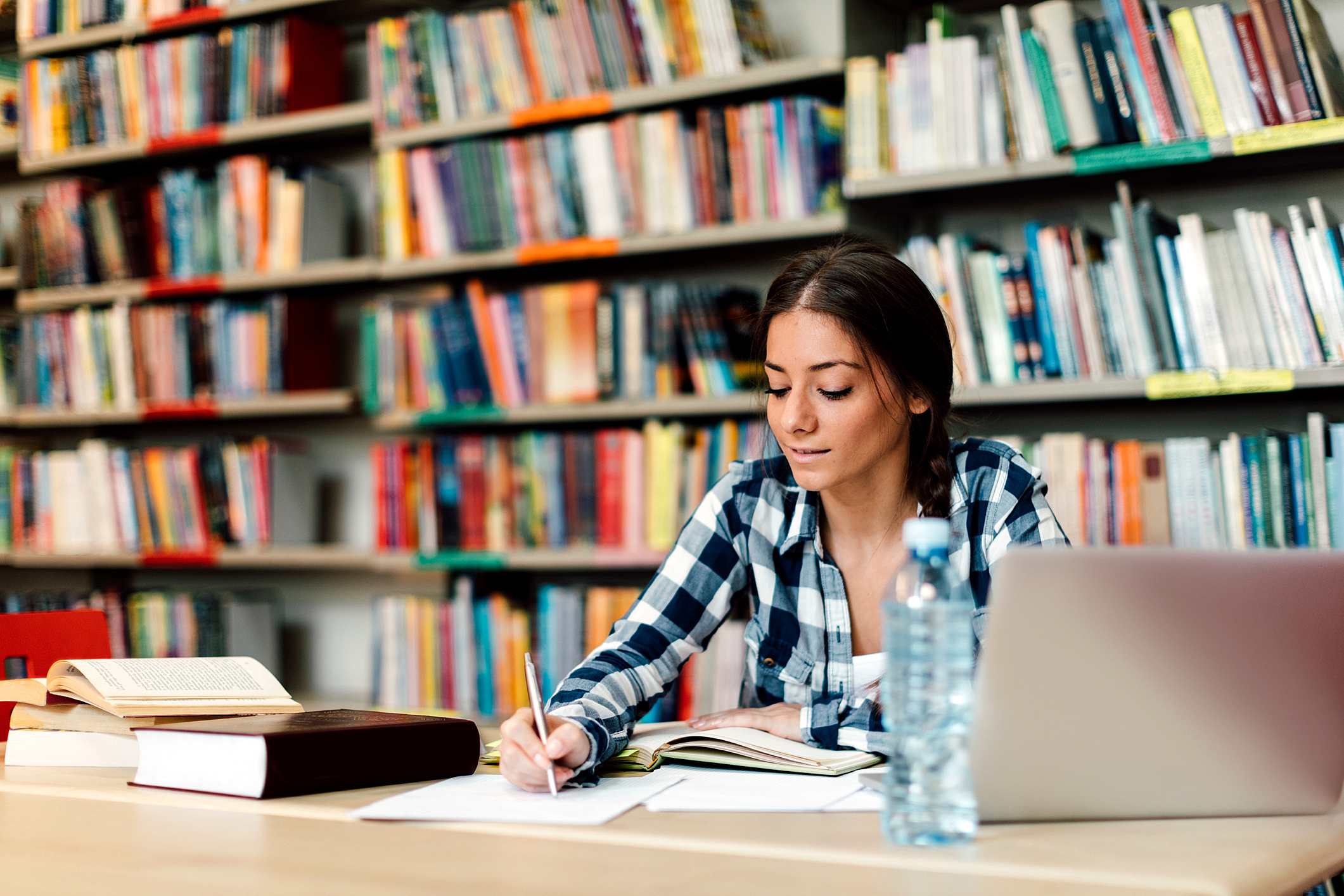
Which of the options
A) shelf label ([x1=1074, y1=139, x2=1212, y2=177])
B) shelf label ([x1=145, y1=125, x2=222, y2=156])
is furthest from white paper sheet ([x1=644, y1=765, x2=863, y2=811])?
shelf label ([x1=145, y1=125, x2=222, y2=156])

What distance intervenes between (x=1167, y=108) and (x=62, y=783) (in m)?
1.82

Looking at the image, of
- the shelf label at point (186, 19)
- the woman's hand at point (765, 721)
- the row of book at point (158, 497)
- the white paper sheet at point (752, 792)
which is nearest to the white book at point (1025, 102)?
the woman's hand at point (765, 721)

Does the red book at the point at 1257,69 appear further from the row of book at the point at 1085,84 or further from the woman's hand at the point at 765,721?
the woman's hand at the point at 765,721

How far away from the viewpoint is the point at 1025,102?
2158 mm

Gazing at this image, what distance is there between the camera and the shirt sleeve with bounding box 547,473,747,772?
1.25 m

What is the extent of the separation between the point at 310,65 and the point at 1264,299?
218 centimetres

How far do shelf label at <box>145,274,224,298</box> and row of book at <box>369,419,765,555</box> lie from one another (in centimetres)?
60

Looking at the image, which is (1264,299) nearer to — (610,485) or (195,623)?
(610,485)

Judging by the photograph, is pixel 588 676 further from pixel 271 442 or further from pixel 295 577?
pixel 295 577

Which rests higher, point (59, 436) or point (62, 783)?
point (59, 436)

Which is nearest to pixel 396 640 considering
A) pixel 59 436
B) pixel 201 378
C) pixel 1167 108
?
pixel 201 378

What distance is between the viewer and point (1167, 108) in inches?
80.7

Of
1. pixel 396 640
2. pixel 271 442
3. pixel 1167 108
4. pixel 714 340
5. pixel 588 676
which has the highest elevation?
pixel 1167 108

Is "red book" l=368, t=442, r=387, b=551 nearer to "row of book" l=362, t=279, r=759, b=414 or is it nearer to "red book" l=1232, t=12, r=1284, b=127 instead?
"row of book" l=362, t=279, r=759, b=414
